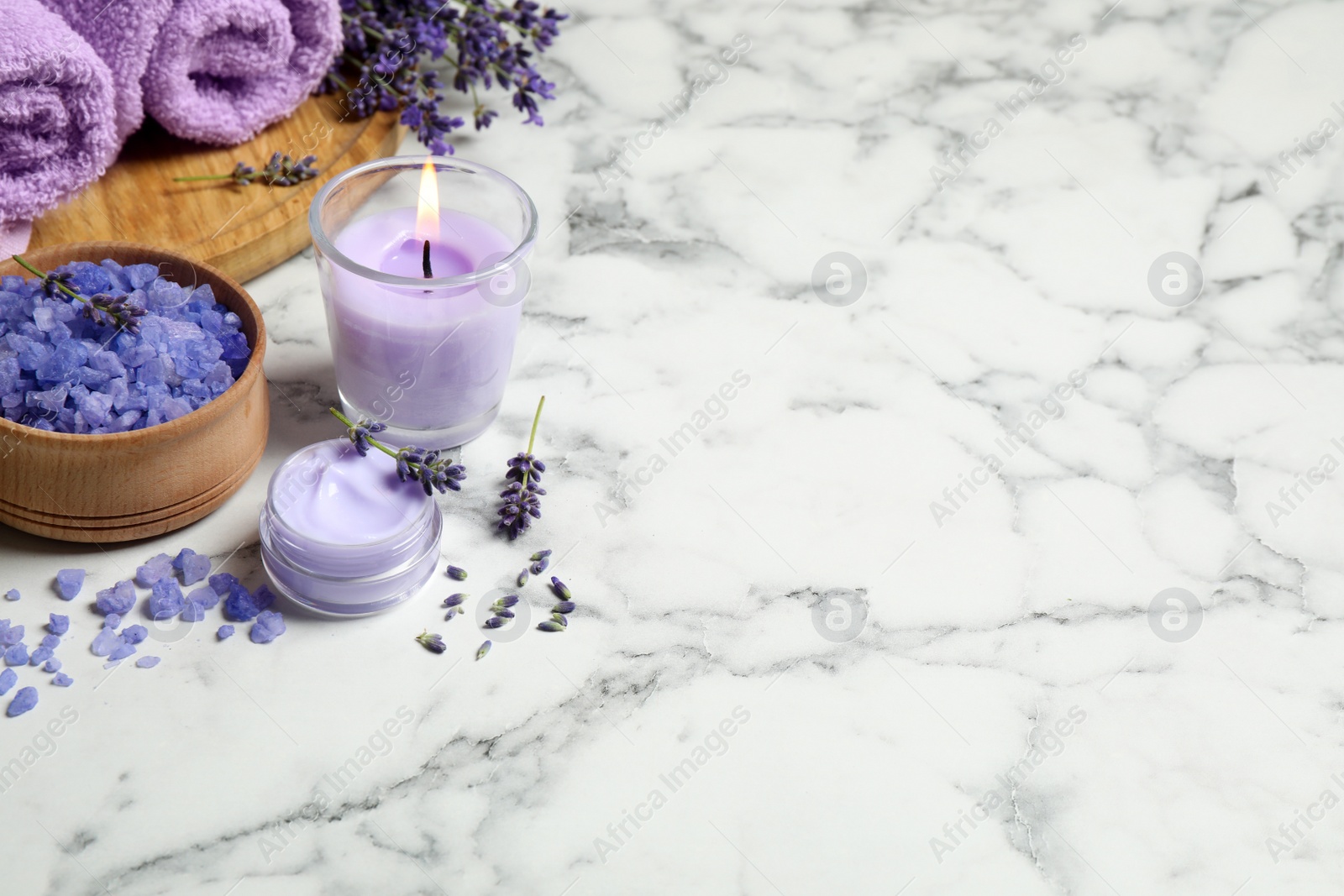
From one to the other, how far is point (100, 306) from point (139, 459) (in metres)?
0.11

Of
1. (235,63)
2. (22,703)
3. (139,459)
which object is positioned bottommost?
(22,703)

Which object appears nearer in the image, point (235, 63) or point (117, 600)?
point (117, 600)

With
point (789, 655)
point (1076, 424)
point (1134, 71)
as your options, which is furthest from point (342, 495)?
point (1134, 71)

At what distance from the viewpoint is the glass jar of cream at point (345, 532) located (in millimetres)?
767

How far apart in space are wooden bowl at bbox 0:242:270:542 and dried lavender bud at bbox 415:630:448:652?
18cm

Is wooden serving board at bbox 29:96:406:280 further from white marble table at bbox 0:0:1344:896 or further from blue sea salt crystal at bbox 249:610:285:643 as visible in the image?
Answer: blue sea salt crystal at bbox 249:610:285:643

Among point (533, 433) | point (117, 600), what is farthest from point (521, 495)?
point (117, 600)

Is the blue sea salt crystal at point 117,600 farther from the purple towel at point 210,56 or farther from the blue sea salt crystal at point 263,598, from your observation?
the purple towel at point 210,56

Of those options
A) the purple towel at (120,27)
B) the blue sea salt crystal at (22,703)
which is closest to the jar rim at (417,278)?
the purple towel at (120,27)

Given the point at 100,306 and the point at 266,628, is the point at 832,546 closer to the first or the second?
the point at 266,628

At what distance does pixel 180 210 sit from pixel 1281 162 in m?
1.15

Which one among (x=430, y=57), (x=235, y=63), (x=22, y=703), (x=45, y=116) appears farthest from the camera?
(x=430, y=57)

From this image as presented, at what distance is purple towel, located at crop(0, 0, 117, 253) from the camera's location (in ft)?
2.70

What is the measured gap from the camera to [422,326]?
2.68 ft
